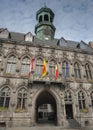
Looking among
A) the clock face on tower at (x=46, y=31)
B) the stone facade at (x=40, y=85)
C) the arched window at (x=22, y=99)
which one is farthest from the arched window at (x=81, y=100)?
the clock face on tower at (x=46, y=31)

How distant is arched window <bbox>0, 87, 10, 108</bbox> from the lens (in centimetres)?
1403

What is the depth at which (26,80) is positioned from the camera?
15.6m

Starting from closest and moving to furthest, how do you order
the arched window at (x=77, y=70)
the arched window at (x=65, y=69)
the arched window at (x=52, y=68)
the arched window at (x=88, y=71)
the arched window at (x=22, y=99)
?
the arched window at (x=22, y=99), the arched window at (x=52, y=68), the arched window at (x=65, y=69), the arched window at (x=77, y=70), the arched window at (x=88, y=71)

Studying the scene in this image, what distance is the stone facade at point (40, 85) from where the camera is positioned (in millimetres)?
14047

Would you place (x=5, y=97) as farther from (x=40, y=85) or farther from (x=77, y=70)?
(x=77, y=70)

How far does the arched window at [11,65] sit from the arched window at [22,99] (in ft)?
10.6

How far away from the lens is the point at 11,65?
54.1 ft

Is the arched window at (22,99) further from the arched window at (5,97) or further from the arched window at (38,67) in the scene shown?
the arched window at (38,67)

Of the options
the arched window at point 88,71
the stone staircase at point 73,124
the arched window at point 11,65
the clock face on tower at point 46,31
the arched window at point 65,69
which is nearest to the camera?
the stone staircase at point 73,124

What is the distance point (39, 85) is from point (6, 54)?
7.11 metres

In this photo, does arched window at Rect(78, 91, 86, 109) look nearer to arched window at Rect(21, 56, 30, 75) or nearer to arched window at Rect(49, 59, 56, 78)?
arched window at Rect(49, 59, 56, 78)

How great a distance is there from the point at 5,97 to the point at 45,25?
1751 centimetres

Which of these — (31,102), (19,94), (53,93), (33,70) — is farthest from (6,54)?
(53,93)

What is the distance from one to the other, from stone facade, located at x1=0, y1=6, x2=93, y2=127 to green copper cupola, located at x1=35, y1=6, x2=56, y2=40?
16.9 feet
